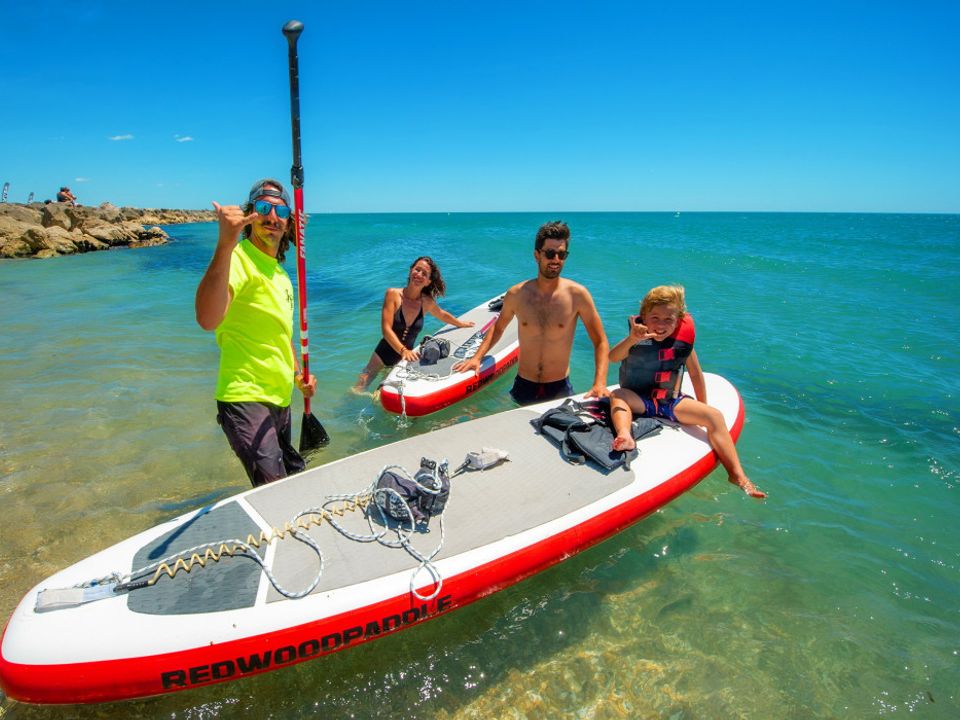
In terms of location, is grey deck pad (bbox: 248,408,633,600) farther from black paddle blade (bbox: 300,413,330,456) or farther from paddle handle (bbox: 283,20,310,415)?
black paddle blade (bbox: 300,413,330,456)

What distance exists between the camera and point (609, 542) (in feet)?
14.0

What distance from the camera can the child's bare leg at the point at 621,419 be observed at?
4062 millimetres

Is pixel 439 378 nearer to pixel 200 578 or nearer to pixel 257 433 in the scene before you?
pixel 257 433

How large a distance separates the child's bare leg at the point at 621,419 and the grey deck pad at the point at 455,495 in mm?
266

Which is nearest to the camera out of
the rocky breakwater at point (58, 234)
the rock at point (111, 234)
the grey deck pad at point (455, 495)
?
the grey deck pad at point (455, 495)

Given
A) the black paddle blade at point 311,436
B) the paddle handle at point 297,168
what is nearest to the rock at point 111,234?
the black paddle blade at point 311,436

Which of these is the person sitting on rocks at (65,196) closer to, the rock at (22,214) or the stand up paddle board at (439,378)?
the rock at (22,214)

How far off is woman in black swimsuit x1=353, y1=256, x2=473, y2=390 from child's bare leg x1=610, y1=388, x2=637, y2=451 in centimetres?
325

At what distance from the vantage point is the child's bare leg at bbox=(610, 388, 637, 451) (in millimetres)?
4062

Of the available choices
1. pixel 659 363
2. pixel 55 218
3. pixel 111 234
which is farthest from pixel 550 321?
pixel 55 218

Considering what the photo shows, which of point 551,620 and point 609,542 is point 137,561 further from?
point 609,542

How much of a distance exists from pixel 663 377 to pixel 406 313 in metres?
3.81

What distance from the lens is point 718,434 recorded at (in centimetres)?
439

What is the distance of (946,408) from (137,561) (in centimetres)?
989
